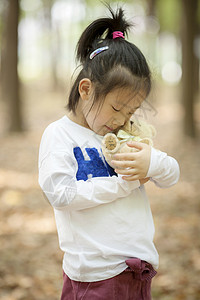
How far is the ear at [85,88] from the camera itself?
1516mm

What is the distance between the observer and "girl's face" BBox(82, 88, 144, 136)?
148 centimetres

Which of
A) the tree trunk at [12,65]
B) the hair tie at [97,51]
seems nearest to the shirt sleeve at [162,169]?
the hair tie at [97,51]

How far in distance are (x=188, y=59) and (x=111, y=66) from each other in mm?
7504

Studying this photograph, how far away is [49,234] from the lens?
14.1ft

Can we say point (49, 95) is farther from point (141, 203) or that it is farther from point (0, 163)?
point (141, 203)

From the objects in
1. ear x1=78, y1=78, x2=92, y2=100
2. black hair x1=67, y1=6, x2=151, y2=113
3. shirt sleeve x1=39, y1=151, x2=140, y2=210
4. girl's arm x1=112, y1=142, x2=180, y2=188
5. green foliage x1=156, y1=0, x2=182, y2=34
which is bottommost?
green foliage x1=156, y1=0, x2=182, y2=34

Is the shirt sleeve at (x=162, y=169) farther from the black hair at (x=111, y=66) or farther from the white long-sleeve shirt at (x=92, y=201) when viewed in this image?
the black hair at (x=111, y=66)

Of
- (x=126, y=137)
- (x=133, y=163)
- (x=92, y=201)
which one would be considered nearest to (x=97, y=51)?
(x=126, y=137)

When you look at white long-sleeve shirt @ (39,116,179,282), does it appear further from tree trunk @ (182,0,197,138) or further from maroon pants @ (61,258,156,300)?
tree trunk @ (182,0,197,138)

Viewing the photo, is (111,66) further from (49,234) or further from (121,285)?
(49,234)

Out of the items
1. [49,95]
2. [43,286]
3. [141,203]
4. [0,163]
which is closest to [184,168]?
[0,163]

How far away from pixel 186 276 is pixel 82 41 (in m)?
2.53

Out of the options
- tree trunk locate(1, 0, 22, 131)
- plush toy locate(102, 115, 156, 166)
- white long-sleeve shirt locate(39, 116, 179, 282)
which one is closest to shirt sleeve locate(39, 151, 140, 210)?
white long-sleeve shirt locate(39, 116, 179, 282)

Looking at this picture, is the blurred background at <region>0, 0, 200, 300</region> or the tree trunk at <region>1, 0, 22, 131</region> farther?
the tree trunk at <region>1, 0, 22, 131</region>
